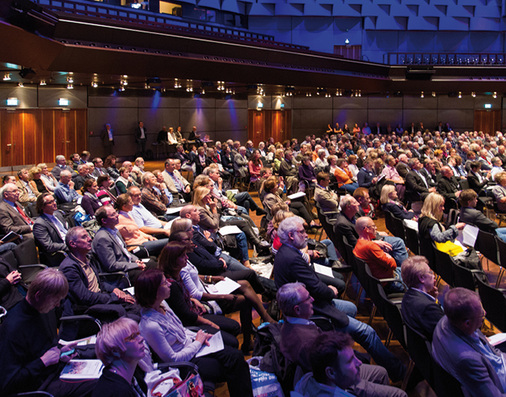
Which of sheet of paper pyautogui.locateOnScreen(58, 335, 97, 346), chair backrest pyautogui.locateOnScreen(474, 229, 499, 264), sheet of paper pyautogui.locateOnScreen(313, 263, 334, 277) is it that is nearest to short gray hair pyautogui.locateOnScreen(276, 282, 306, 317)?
sheet of paper pyautogui.locateOnScreen(58, 335, 97, 346)

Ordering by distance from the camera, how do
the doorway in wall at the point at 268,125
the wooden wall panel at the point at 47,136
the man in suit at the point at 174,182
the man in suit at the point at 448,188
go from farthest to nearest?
1. the doorway in wall at the point at 268,125
2. the wooden wall panel at the point at 47,136
3. the man in suit at the point at 174,182
4. the man in suit at the point at 448,188

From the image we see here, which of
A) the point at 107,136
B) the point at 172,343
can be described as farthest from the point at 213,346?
the point at 107,136

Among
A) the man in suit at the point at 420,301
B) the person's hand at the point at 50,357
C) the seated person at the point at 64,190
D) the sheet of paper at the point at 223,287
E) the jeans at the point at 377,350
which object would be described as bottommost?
the jeans at the point at 377,350

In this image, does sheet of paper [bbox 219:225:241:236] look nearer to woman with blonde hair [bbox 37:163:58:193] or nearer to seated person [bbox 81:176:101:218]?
seated person [bbox 81:176:101:218]

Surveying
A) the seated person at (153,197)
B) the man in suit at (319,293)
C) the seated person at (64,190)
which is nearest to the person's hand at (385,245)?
the man in suit at (319,293)

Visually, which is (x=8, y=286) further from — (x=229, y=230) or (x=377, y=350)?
(x=377, y=350)

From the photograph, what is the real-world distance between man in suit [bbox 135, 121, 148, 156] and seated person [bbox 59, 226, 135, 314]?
15.3 meters

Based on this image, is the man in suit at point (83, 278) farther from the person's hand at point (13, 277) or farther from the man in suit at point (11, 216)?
the man in suit at point (11, 216)

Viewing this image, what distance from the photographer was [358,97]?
88.9 ft

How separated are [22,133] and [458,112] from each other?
21.4 m

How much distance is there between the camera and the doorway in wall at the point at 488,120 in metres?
27.8

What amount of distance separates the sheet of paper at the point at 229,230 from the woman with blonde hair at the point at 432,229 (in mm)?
2079

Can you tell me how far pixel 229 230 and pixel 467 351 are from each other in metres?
3.57

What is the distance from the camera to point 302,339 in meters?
2.98
